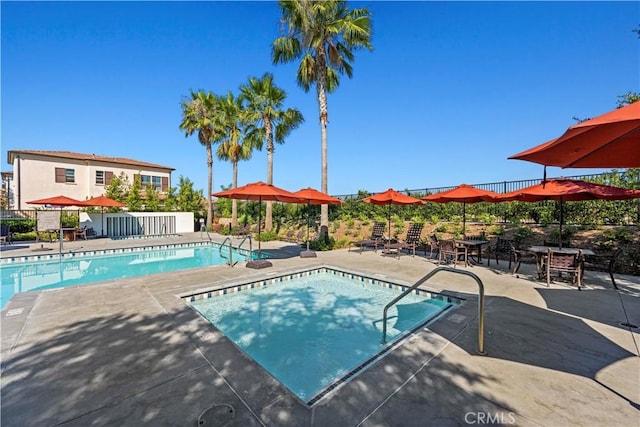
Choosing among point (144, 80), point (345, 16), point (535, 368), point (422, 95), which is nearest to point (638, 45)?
point (422, 95)

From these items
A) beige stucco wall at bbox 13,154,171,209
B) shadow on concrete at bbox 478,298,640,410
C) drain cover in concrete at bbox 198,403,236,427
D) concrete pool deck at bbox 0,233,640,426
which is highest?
beige stucco wall at bbox 13,154,171,209

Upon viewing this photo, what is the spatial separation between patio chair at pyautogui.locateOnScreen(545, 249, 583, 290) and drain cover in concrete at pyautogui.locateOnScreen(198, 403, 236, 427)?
24.0 ft

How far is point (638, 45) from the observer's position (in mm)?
8547

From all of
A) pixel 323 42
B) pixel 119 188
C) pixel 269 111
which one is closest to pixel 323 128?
pixel 323 42

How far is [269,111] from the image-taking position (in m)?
16.4

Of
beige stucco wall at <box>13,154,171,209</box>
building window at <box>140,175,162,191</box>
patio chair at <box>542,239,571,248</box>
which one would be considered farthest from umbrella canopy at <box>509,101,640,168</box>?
beige stucco wall at <box>13,154,171,209</box>

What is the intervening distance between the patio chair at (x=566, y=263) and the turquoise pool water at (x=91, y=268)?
1033cm

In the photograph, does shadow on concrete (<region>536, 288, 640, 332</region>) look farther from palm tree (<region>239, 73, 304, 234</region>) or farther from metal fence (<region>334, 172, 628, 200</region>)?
palm tree (<region>239, 73, 304, 234</region>)

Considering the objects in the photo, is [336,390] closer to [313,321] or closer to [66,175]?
[313,321]

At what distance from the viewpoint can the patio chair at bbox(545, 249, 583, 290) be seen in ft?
20.0

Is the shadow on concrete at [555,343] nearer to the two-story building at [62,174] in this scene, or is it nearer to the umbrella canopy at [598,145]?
the umbrella canopy at [598,145]

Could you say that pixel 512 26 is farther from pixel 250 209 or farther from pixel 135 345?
pixel 250 209

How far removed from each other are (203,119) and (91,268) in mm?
13724

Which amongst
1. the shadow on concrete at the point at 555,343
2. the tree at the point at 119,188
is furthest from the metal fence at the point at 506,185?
the tree at the point at 119,188
